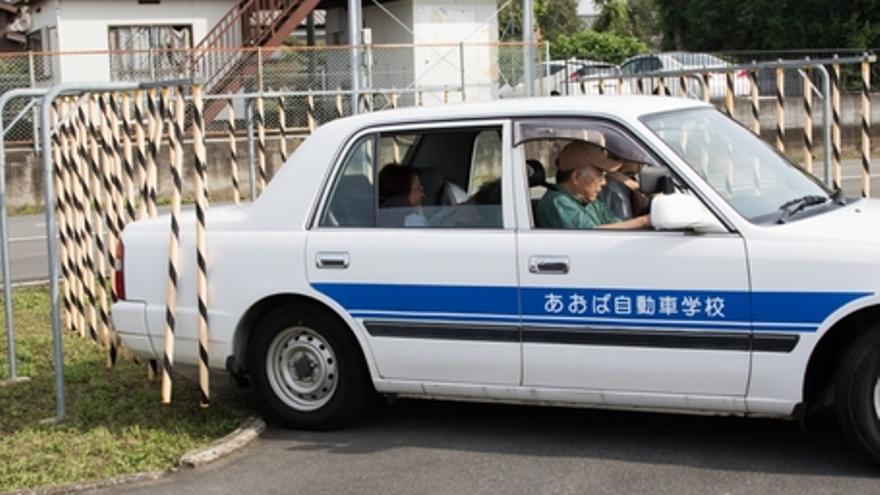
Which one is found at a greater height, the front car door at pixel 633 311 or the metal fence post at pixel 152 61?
the metal fence post at pixel 152 61

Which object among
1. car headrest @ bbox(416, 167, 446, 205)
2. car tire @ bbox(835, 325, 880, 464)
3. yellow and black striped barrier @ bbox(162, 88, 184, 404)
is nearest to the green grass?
yellow and black striped barrier @ bbox(162, 88, 184, 404)

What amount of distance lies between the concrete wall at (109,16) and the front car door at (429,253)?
2636 centimetres

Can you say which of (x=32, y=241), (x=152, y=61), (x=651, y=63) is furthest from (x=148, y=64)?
(x=651, y=63)

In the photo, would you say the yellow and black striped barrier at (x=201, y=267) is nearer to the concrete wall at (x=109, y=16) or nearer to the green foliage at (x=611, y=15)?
the concrete wall at (x=109, y=16)

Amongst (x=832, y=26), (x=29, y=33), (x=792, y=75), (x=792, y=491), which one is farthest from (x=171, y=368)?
(x=832, y=26)

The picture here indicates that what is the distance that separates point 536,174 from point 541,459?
4.94 feet

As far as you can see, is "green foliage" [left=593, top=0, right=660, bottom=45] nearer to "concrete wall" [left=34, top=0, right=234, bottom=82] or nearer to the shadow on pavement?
"concrete wall" [left=34, top=0, right=234, bottom=82]

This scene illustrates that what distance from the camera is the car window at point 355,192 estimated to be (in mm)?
7152

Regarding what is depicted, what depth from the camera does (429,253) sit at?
6797 millimetres

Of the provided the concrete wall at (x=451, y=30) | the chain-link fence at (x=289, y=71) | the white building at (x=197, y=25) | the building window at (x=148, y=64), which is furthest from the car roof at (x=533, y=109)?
the white building at (x=197, y=25)

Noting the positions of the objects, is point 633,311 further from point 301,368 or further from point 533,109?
point 301,368

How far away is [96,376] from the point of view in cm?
891

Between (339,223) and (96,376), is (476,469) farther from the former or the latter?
(96,376)

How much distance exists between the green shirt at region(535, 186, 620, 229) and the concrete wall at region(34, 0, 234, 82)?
27038 mm
